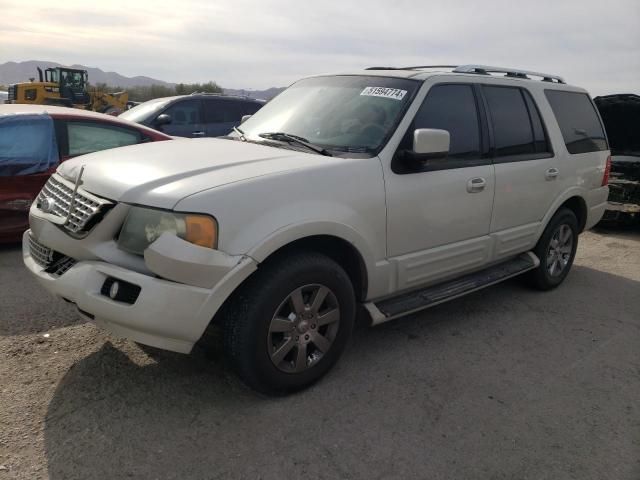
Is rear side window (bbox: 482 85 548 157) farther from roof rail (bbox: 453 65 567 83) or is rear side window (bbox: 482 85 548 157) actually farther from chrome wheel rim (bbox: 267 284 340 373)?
chrome wheel rim (bbox: 267 284 340 373)

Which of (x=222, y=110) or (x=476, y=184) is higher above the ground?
(x=222, y=110)

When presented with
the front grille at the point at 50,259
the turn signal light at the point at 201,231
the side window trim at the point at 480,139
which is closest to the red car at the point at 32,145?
the front grille at the point at 50,259

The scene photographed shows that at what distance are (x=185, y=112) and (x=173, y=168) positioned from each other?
6705 millimetres

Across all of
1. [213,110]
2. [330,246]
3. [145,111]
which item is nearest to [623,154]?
[213,110]

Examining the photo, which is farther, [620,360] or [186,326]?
[620,360]

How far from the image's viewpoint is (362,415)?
3.00 metres

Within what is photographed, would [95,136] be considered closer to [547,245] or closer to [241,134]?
[241,134]

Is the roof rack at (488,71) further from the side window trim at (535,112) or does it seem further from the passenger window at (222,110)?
the passenger window at (222,110)

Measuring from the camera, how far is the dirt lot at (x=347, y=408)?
259 cm

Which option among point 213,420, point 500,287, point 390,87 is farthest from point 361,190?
point 500,287

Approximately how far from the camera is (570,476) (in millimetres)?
2609

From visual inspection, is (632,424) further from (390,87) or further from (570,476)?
(390,87)

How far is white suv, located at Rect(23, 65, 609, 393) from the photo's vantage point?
2.69 m

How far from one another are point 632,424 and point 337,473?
174cm
